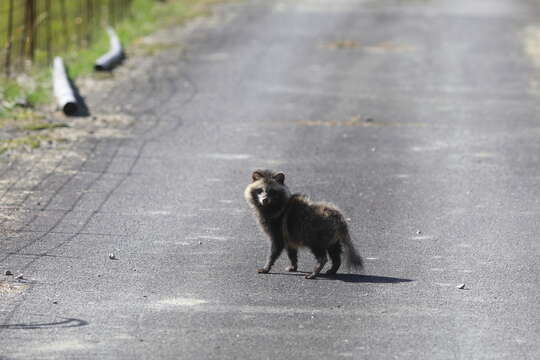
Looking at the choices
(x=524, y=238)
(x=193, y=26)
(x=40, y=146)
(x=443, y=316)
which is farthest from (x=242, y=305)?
(x=193, y=26)

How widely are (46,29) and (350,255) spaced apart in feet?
62.3

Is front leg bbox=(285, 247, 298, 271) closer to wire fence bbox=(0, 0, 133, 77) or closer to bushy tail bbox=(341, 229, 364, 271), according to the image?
bushy tail bbox=(341, 229, 364, 271)

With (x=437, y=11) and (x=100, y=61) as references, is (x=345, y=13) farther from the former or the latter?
(x=100, y=61)

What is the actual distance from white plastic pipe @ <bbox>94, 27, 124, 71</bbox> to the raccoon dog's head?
1086 cm

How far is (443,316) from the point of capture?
8.02 meters

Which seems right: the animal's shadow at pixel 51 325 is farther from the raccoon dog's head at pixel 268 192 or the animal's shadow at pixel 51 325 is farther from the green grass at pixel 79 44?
the green grass at pixel 79 44

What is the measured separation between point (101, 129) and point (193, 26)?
431 inches

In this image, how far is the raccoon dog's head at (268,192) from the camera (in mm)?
9344

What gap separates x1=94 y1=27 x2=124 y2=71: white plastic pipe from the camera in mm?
19922

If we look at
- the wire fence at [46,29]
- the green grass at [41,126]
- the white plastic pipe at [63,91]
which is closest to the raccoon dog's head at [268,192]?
the green grass at [41,126]

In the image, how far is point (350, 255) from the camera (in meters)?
9.15

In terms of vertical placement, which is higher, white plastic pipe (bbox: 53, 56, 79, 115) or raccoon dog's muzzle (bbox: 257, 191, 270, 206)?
raccoon dog's muzzle (bbox: 257, 191, 270, 206)

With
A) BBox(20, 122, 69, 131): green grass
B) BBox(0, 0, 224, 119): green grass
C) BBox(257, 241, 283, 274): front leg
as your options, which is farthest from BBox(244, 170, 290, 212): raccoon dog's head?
BBox(0, 0, 224, 119): green grass

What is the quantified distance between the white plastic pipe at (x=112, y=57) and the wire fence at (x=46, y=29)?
1.05m
